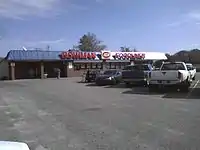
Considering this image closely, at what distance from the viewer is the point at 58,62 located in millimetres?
54406

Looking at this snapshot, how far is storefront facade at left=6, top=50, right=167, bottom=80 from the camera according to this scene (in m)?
48.4

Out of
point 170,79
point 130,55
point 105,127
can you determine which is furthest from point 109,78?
point 130,55

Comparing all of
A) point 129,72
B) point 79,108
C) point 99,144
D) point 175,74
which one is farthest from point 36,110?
point 129,72

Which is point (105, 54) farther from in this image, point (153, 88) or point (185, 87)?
point (185, 87)

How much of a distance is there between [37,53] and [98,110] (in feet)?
126

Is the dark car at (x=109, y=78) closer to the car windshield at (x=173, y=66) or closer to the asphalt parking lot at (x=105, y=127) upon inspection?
the car windshield at (x=173, y=66)

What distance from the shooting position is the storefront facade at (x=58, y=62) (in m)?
48.4

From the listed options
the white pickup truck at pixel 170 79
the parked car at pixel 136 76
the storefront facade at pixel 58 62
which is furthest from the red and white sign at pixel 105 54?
the white pickup truck at pixel 170 79

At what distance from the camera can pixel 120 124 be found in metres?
9.75

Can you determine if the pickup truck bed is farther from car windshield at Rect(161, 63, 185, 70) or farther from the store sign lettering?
the store sign lettering

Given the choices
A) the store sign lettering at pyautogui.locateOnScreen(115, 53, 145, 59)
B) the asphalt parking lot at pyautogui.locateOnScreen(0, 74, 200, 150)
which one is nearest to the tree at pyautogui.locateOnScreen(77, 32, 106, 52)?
the store sign lettering at pyautogui.locateOnScreen(115, 53, 145, 59)

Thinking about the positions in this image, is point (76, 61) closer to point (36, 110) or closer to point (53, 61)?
point (53, 61)

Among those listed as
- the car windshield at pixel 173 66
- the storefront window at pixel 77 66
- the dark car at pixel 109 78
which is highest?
the car windshield at pixel 173 66

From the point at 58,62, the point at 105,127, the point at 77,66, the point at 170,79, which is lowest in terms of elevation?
the point at 105,127
